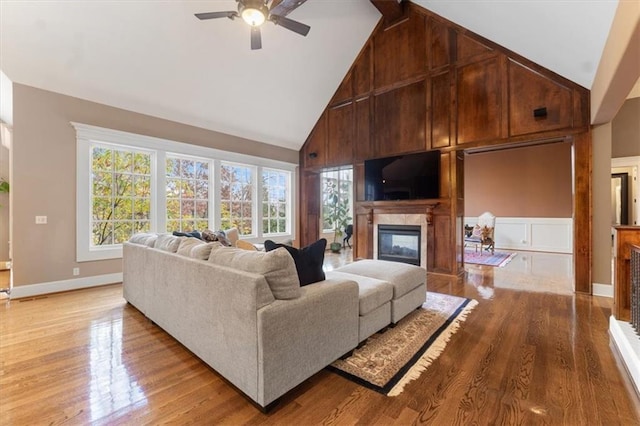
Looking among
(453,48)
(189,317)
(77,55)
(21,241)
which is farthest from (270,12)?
(21,241)

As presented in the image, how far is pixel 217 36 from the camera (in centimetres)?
416

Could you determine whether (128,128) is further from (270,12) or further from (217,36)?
(270,12)

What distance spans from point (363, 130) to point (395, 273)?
394 centimetres

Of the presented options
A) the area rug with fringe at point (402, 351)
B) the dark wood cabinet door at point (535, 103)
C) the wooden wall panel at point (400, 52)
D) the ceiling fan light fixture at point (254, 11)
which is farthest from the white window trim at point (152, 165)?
the dark wood cabinet door at point (535, 103)

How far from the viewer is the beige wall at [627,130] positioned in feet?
18.8

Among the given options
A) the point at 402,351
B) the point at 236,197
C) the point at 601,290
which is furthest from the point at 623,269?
the point at 236,197

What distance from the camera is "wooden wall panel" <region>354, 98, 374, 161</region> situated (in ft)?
19.4

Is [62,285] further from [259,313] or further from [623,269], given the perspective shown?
[623,269]

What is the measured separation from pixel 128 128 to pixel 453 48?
5.63m

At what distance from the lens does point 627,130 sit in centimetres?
588

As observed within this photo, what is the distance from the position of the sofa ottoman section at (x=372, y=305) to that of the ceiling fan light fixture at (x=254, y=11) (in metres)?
2.67

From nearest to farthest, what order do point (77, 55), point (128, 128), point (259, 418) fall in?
point (259, 418) → point (77, 55) → point (128, 128)

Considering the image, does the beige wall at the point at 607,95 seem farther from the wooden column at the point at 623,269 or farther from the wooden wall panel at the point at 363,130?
the wooden wall panel at the point at 363,130

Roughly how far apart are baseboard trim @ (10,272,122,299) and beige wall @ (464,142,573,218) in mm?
8823
